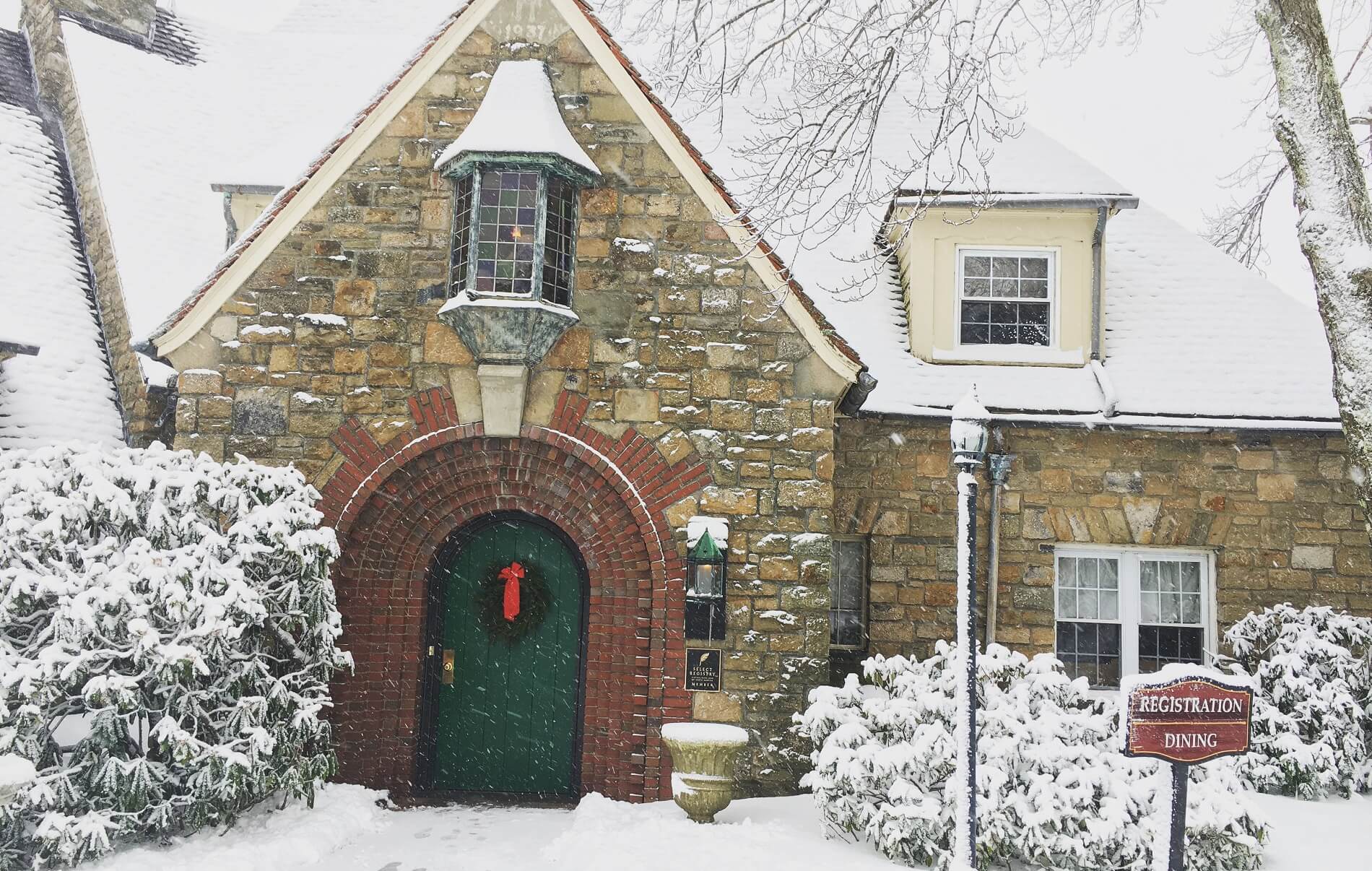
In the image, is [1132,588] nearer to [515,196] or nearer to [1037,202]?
[1037,202]

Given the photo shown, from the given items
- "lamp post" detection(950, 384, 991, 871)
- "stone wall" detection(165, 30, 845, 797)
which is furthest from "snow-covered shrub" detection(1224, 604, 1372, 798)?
"stone wall" detection(165, 30, 845, 797)

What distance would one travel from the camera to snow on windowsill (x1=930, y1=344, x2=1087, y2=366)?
10141 millimetres

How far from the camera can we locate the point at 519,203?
8125 millimetres

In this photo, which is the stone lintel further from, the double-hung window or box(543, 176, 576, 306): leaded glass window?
the double-hung window

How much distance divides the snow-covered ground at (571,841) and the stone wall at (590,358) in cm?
100

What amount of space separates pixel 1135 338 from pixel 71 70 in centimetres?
1433

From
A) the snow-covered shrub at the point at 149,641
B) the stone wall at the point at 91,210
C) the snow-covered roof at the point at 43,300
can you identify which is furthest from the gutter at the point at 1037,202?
the snow-covered roof at the point at 43,300

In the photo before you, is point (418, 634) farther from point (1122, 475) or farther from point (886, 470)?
point (1122, 475)

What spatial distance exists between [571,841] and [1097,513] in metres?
6.00

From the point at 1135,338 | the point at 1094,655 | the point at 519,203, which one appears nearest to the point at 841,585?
the point at 1094,655

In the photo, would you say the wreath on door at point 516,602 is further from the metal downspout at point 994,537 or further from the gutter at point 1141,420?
the metal downspout at point 994,537

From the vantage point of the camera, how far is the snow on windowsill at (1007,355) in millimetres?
10141

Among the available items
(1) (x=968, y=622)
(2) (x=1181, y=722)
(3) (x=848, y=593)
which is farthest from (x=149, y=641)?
(3) (x=848, y=593)

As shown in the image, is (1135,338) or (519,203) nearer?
(519,203)
